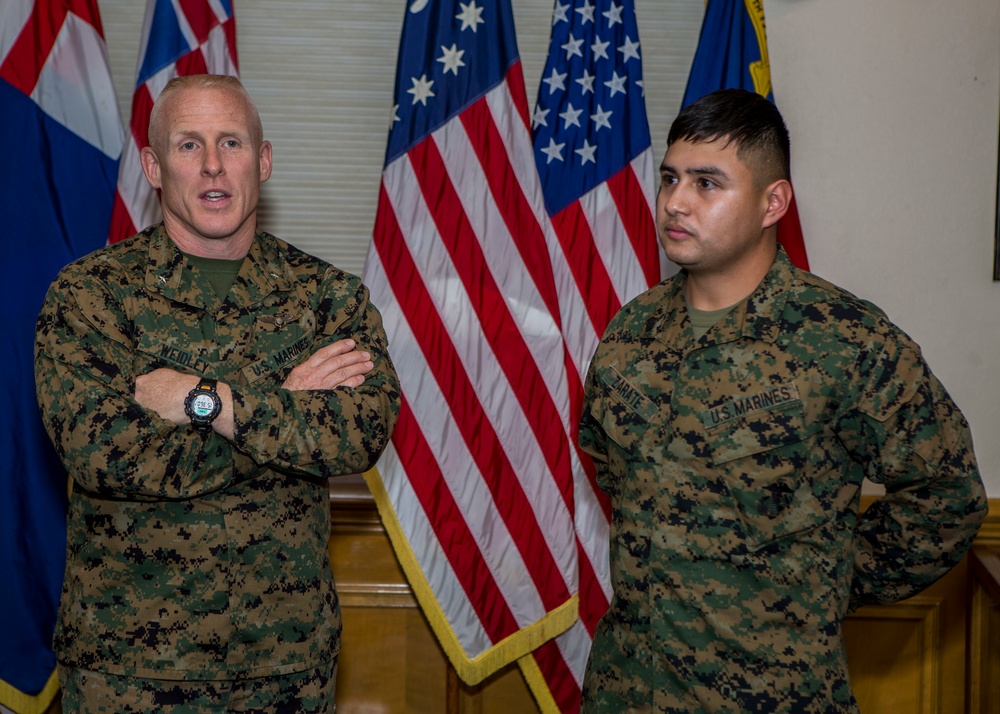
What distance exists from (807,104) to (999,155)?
58cm

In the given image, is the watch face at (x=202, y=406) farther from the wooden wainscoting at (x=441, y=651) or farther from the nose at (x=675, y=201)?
the wooden wainscoting at (x=441, y=651)

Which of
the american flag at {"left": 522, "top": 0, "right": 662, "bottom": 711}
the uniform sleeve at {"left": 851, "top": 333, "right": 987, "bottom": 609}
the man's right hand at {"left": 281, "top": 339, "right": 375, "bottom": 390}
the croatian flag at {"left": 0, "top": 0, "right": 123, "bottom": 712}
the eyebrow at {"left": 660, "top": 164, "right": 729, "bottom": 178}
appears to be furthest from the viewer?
the american flag at {"left": 522, "top": 0, "right": 662, "bottom": 711}

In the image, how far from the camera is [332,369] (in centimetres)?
190

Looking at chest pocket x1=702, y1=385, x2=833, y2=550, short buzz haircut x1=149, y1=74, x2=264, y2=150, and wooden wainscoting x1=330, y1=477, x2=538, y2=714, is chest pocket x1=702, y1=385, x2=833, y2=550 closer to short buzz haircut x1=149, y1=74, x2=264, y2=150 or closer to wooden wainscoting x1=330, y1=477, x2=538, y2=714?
short buzz haircut x1=149, y1=74, x2=264, y2=150

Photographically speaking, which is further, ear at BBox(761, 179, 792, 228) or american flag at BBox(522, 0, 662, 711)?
american flag at BBox(522, 0, 662, 711)

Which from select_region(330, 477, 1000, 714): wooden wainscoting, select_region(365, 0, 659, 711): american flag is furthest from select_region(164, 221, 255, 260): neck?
select_region(330, 477, 1000, 714): wooden wainscoting

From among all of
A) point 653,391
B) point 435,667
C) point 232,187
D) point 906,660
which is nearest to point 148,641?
point 232,187

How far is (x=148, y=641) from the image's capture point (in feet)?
5.90

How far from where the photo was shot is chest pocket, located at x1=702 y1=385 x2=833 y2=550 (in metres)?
1.71

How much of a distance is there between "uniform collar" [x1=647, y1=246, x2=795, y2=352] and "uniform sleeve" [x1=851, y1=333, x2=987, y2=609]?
0.67 feet

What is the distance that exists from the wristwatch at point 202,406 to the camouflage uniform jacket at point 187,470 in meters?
0.03

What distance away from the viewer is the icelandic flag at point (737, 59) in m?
2.69

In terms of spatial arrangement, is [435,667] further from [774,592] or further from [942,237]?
[942,237]

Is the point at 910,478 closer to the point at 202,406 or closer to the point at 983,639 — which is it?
the point at 202,406
